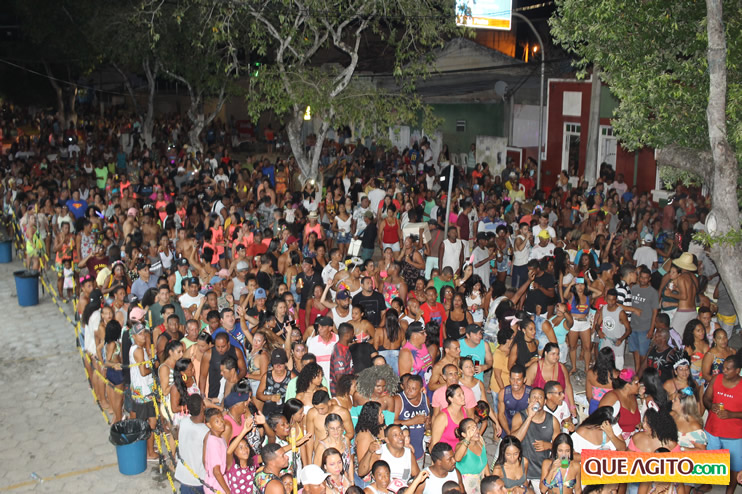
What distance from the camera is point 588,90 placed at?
69.5 feet

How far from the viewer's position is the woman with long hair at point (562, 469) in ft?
21.4

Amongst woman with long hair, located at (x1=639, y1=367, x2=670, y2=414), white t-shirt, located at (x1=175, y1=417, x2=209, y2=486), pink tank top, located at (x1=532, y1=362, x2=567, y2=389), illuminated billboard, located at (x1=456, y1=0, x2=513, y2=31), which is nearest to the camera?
white t-shirt, located at (x1=175, y1=417, x2=209, y2=486)

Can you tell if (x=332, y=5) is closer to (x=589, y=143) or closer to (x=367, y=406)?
(x=589, y=143)

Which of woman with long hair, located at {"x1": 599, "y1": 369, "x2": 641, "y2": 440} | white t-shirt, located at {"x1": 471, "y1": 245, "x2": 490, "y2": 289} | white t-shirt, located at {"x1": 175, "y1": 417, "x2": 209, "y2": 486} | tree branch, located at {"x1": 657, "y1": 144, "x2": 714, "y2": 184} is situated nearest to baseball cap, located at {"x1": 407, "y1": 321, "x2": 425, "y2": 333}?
woman with long hair, located at {"x1": 599, "y1": 369, "x2": 641, "y2": 440}

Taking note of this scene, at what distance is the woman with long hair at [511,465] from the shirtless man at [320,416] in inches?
55.1

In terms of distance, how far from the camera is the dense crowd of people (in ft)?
22.5

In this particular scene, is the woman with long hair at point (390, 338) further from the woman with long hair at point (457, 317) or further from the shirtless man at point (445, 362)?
the shirtless man at point (445, 362)

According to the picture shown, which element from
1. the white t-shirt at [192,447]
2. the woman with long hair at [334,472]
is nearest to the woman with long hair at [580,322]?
the woman with long hair at [334,472]

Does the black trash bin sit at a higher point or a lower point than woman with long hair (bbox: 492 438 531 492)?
lower

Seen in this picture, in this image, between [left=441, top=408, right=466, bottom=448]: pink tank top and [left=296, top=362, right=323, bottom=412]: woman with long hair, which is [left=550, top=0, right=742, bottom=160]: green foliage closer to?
[left=441, top=408, right=466, bottom=448]: pink tank top

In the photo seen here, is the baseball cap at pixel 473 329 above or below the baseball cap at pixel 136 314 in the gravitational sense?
above

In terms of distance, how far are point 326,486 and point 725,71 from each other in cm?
582

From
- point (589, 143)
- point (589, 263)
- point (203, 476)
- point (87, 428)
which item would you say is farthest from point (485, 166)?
point (203, 476)

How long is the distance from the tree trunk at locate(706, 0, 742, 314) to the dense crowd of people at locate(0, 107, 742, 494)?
0.70 metres
